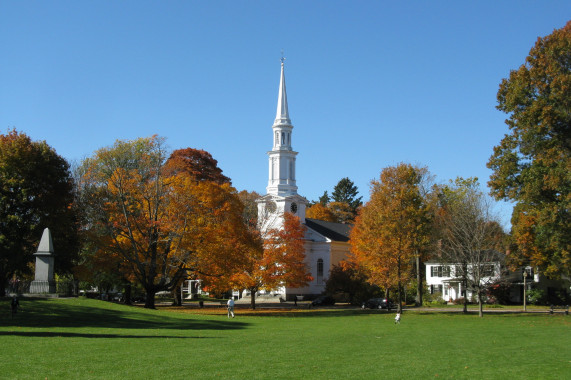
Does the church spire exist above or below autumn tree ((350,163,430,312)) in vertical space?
above

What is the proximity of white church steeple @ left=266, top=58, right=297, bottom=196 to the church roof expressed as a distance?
6562 millimetres

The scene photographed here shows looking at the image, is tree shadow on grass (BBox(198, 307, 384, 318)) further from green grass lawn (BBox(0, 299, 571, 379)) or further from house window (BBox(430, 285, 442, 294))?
house window (BBox(430, 285, 442, 294))

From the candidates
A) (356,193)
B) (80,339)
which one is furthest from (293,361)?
(356,193)

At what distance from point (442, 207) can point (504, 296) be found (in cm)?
1207

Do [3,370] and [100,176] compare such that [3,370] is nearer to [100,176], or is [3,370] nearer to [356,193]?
[100,176]

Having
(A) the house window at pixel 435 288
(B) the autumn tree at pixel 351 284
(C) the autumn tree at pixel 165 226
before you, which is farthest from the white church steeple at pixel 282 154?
(C) the autumn tree at pixel 165 226

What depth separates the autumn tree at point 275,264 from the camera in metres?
50.5

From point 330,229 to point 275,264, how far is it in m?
28.9

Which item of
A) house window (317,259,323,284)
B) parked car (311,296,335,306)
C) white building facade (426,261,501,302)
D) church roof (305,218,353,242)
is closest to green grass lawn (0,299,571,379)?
parked car (311,296,335,306)

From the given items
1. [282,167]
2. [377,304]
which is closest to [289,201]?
[282,167]

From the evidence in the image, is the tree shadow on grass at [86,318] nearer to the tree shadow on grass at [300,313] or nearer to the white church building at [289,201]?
the tree shadow on grass at [300,313]

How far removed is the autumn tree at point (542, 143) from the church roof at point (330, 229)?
3624 cm

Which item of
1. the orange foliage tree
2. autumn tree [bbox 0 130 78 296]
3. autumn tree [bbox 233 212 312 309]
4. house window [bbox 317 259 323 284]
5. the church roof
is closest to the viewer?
autumn tree [bbox 0 130 78 296]

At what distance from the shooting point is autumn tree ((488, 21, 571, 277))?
125ft
